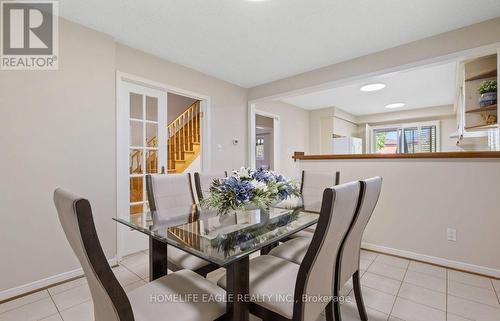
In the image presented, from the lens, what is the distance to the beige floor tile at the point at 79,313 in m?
1.70

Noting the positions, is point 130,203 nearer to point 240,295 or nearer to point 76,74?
point 76,74

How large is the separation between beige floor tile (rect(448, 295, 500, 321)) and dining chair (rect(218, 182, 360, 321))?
3.74 ft

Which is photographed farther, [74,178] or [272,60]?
[272,60]

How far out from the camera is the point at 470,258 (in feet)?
7.69

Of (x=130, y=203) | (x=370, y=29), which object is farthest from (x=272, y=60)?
(x=130, y=203)

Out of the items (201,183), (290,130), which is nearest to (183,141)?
(290,130)

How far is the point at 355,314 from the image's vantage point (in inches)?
67.3

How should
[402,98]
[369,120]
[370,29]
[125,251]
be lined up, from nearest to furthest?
1. [370,29]
2. [125,251]
3. [402,98]
4. [369,120]

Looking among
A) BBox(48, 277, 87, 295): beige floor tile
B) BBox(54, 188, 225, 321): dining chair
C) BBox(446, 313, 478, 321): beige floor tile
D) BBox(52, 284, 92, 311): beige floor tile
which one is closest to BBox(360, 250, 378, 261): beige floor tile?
BBox(446, 313, 478, 321): beige floor tile

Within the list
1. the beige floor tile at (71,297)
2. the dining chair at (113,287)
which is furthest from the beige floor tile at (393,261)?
the beige floor tile at (71,297)

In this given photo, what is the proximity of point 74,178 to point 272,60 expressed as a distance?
2630 millimetres

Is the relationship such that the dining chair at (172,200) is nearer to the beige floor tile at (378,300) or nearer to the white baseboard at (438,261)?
the beige floor tile at (378,300)

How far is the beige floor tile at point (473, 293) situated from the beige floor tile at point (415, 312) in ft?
1.31

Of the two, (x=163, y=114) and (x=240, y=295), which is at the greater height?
(x=163, y=114)
